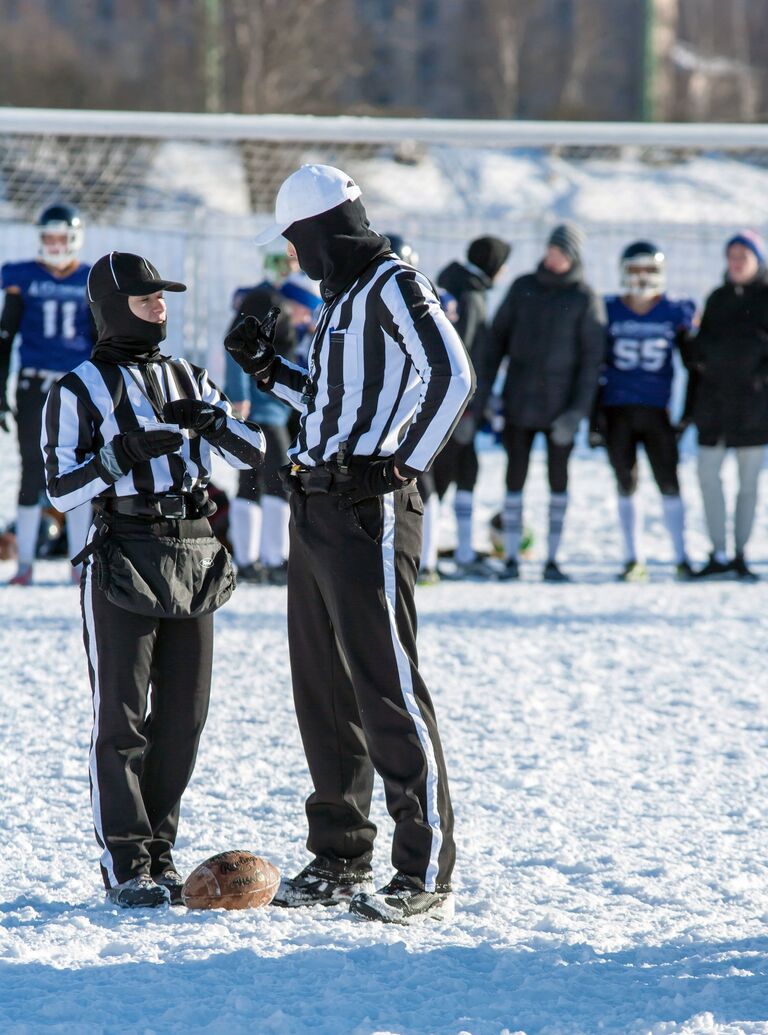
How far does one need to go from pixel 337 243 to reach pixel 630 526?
5101 millimetres

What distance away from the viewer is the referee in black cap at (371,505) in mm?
3428

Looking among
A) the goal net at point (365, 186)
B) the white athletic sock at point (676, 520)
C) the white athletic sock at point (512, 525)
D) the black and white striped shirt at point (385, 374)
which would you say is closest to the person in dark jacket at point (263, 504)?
the white athletic sock at point (512, 525)

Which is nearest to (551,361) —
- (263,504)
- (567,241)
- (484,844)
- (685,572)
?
(567,241)

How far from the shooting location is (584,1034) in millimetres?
2854

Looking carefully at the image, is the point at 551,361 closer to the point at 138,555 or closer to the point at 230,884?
the point at 138,555

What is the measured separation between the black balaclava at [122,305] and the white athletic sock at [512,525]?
4.88 m

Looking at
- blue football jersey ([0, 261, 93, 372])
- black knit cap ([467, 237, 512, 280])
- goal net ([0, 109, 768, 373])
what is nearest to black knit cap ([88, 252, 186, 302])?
blue football jersey ([0, 261, 93, 372])

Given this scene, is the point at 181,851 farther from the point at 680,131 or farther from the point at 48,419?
the point at 680,131

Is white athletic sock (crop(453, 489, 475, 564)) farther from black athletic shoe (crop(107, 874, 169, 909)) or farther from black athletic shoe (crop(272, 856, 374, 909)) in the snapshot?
black athletic shoe (crop(107, 874, 169, 909))

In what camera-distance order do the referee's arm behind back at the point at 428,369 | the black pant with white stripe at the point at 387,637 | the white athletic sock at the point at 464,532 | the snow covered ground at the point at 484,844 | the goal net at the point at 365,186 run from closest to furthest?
the snow covered ground at the point at 484,844 < the referee's arm behind back at the point at 428,369 < the black pant with white stripe at the point at 387,637 < the white athletic sock at the point at 464,532 < the goal net at the point at 365,186

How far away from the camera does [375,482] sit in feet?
11.2

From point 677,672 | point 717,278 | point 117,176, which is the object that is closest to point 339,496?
point 677,672

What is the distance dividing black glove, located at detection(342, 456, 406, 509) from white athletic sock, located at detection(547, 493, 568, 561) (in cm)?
486

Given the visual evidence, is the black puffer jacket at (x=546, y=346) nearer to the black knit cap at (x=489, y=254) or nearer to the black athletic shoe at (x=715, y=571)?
the black knit cap at (x=489, y=254)
